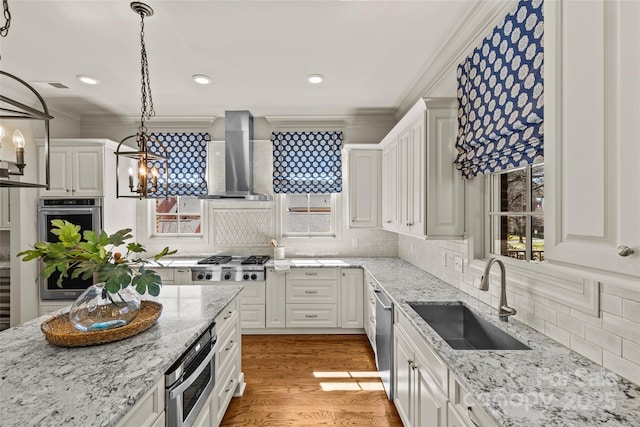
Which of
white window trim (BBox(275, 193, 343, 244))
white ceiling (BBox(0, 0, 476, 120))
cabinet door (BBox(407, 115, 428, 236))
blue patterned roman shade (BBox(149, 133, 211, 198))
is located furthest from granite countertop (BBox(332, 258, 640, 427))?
blue patterned roman shade (BBox(149, 133, 211, 198))

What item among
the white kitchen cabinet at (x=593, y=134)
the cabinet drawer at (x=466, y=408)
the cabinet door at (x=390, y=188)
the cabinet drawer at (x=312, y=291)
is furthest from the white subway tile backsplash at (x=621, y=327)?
the cabinet drawer at (x=312, y=291)

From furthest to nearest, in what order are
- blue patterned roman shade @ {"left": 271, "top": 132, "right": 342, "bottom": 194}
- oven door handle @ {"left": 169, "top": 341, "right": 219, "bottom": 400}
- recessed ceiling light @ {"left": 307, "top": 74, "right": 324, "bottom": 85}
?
blue patterned roman shade @ {"left": 271, "top": 132, "right": 342, "bottom": 194} < recessed ceiling light @ {"left": 307, "top": 74, "right": 324, "bottom": 85} < oven door handle @ {"left": 169, "top": 341, "right": 219, "bottom": 400}

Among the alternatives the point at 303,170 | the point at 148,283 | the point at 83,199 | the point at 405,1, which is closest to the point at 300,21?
the point at 405,1

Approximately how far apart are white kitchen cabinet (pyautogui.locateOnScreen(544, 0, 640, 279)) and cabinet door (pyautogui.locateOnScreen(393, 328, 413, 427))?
121cm

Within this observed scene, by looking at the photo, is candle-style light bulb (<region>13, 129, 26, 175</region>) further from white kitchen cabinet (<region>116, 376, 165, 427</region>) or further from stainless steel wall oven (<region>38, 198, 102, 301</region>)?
stainless steel wall oven (<region>38, 198, 102, 301</region>)

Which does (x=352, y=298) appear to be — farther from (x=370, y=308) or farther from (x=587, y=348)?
(x=587, y=348)

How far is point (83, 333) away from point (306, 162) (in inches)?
128

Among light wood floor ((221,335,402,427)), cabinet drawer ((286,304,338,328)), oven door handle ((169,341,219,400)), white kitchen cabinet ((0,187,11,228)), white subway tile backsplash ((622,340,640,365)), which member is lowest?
light wood floor ((221,335,402,427))

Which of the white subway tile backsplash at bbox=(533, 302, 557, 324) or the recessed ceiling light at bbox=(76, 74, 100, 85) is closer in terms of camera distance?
A: the white subway tile backsplash at bbox=(533, 302, 557, 324)

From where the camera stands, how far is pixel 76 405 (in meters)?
0.96

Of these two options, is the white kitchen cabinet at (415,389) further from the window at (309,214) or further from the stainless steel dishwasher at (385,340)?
the window at (309,214)

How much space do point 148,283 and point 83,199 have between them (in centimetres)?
281

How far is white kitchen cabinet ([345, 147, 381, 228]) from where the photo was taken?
12.5 ft

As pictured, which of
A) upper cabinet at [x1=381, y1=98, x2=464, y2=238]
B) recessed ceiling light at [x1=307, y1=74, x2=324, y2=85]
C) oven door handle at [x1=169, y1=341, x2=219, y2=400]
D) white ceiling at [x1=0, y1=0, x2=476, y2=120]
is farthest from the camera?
recessed ceiling light at [x1=307, y1=74, x2=324, y2=85]
